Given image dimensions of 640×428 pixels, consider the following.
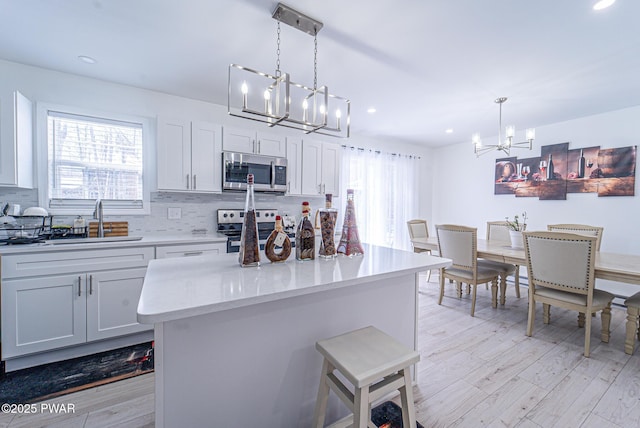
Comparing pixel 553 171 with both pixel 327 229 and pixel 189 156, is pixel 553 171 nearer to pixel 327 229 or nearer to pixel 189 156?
pixel 327 229

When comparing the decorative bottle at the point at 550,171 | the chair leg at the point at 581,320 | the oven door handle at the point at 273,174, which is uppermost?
the decorative bottle at the point at 550,171

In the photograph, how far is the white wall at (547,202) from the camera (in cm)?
328

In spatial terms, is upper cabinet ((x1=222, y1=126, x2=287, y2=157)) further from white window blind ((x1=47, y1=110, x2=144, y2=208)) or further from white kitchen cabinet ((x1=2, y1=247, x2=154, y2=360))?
white kitchen cabinet ((x1=2, y1=247, x2=154, y2=360))

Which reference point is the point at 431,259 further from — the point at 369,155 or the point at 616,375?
the point at 369,155

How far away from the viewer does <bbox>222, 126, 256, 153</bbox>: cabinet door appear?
306 centimetres

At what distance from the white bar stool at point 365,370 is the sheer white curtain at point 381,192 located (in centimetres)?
328

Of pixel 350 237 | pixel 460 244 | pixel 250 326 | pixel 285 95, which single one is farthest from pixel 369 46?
pixel 460 244

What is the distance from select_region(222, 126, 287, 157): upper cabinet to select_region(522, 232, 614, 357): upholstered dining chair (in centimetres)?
284

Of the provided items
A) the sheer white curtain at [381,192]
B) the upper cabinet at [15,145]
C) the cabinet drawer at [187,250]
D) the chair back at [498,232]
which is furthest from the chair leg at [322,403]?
the chair back at [498,232]

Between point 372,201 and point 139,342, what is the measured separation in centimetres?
372

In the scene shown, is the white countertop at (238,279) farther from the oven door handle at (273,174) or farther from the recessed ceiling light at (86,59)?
the recessed ceiling light at (86,59)

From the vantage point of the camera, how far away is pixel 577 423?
148cm

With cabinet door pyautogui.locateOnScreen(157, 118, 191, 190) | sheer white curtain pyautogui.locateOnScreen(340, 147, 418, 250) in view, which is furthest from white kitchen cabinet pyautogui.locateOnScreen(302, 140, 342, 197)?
cabinet door pyautogui.locateOnScreen(157, 118, 191, 190)

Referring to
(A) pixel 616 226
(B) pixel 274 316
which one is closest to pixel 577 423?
(B) pixel 274 316
